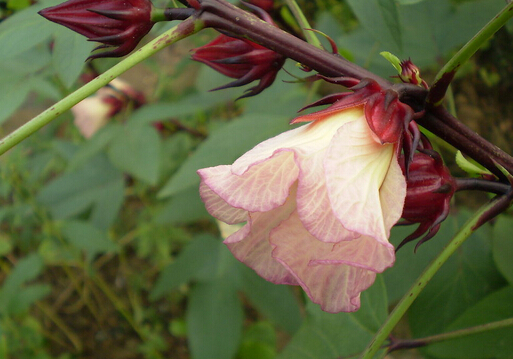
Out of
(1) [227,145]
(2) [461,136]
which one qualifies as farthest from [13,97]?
(2) [461,136]

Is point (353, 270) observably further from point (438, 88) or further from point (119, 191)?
point (119, 191)

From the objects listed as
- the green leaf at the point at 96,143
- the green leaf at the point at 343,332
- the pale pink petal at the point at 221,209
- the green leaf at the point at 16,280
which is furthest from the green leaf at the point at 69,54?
the green leaf at the point at 16,280

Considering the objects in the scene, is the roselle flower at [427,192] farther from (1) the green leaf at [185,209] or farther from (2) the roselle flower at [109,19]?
(1) the green leaf at [185,209]

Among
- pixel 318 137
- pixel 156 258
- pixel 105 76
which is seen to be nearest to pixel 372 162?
pixel 318 137

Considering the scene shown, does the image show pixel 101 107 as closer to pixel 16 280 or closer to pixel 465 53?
pixel 16 280

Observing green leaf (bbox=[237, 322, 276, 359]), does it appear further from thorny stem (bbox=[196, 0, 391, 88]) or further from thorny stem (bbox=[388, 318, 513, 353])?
thorny stem (bbox=[196, 0, 391, 88])
